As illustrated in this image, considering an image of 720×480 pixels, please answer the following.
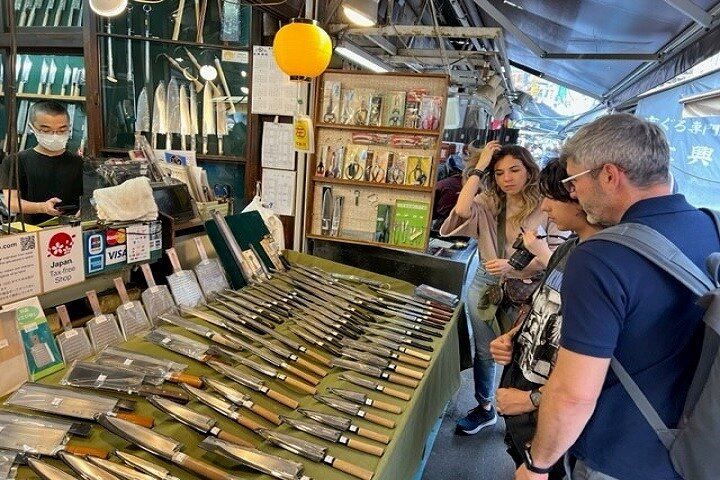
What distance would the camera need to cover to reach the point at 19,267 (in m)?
1.40

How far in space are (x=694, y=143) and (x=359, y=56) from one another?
2986 mm

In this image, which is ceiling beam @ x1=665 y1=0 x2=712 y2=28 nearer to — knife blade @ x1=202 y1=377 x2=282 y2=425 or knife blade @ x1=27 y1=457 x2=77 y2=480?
knife blade @ x1=202 y1=377 x2=282 y2=425

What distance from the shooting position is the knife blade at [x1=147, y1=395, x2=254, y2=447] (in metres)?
1.25

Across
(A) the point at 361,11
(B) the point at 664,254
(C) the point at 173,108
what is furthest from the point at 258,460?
(C) the point at 173,108

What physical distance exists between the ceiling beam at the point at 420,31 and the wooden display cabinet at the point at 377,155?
1.17 feet

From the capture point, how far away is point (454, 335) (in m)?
2.35

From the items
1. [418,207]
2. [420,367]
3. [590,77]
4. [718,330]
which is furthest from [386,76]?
[590,77]

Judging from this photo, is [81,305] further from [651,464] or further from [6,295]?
[651,464]

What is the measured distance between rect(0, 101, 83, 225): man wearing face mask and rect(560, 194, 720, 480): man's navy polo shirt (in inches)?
105

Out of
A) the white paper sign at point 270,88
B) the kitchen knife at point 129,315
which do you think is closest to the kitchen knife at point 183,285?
the kitchen knife at point 129,315

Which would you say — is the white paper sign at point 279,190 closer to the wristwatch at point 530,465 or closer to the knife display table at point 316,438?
the knife display table at point 316,438

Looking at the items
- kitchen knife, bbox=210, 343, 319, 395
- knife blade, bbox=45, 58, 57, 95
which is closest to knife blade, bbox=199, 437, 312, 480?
kitchen knife, bbox=210, 343, 319, 395

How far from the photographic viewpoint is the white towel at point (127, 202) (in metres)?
1.75

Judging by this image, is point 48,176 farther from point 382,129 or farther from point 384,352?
point 384,352
